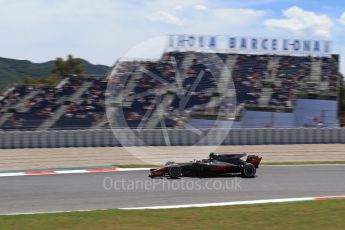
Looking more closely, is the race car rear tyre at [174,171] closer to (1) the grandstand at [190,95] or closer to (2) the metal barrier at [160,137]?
(2) the metal barrier at [160,137]

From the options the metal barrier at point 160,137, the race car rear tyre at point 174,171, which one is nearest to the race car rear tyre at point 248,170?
the race car rear tyre at point 174,171

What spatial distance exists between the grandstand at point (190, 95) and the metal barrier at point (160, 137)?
366 cm

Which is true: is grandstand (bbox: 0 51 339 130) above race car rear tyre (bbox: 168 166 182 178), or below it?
above

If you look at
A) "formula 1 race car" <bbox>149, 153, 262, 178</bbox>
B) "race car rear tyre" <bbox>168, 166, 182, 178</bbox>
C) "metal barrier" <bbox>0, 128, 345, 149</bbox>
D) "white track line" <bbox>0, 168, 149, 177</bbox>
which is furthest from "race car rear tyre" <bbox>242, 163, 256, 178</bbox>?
"metal barrier" <bbox>0, 128, 345, 149</bbox>

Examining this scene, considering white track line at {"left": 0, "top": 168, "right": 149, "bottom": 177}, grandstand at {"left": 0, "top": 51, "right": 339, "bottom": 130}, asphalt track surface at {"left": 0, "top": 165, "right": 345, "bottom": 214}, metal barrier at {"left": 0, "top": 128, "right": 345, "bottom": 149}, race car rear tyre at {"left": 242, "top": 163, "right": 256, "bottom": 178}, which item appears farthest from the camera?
grandstand at {"left": 0, "top": 51, "right": 339, "bottom": 130}

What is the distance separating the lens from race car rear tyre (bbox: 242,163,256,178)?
44.3ft

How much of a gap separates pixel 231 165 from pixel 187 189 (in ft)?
6.72

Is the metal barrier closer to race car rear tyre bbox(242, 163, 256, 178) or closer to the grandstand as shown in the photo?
the grandstand

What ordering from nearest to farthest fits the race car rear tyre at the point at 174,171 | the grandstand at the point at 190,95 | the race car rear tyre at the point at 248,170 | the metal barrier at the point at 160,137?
the race car rear tyre at the point at 174,171 < the race car rear tyre at the point at 248,170 < the metal barrier at the point at 160,137 < the grandstand at the point at 190,95

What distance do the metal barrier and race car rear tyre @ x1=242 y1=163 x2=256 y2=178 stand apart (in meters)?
7.45

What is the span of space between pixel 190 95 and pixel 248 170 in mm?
21737

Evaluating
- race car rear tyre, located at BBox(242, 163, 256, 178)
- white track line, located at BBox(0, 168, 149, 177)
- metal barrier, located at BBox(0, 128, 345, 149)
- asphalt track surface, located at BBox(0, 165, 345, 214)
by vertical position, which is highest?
metal barrier, located at BBox(0, 128, 345, 149)

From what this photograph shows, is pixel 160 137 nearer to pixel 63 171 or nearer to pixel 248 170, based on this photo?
pixel 63 171

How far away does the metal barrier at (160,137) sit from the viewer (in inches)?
784
